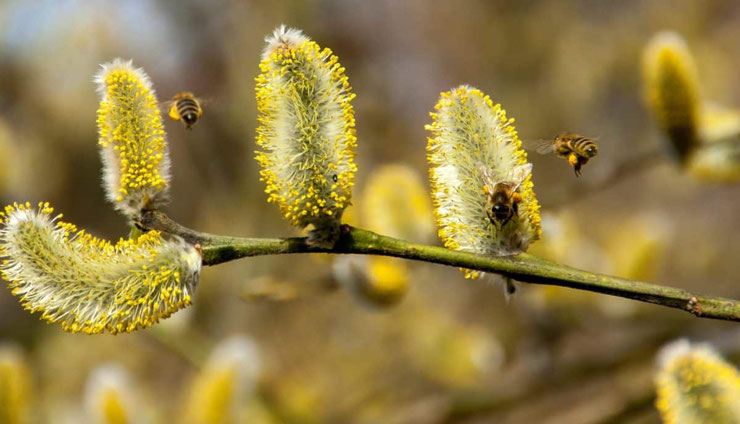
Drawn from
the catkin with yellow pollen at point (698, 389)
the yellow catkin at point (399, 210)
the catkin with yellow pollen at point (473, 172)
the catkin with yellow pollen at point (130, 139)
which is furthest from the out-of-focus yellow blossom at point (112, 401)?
the catkin with yellow pollen at point (698, 389)

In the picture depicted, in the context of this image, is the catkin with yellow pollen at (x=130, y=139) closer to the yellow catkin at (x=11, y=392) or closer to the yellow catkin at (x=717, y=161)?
the yellow catkin at (x=11, y=392)

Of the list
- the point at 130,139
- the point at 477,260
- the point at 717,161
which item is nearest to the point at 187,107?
the point at 130,139

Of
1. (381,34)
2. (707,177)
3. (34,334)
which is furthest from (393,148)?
(707,177)

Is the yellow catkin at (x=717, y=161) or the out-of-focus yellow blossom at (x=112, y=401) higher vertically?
the yellow catkin at (x=717, y=161)

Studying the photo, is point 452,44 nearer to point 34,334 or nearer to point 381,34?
point 381,34

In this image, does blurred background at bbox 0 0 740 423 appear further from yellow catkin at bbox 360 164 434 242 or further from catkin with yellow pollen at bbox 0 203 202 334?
catkin with yellow pollen at bbox 0 203 202 334

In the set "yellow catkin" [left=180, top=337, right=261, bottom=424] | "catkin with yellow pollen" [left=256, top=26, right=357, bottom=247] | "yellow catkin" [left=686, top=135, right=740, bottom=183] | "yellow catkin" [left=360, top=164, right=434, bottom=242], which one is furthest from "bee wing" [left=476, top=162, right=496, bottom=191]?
"yellow catkin" [left=180, top=337, right=261, bottom=424]

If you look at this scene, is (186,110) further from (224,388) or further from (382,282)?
(224,388)
